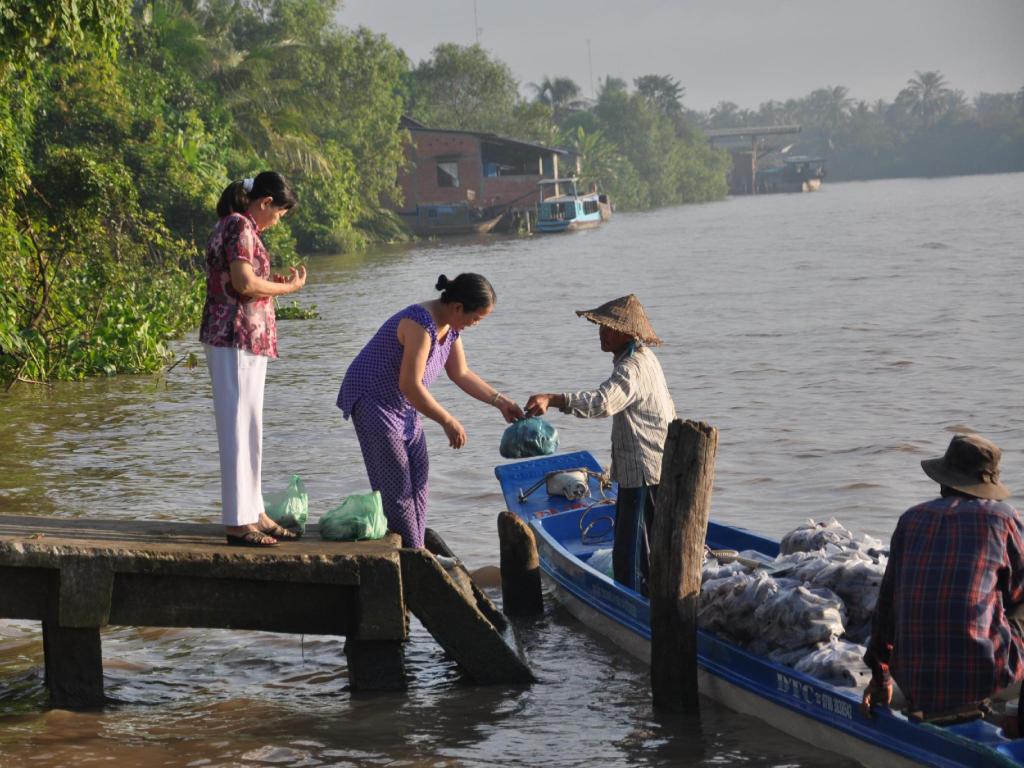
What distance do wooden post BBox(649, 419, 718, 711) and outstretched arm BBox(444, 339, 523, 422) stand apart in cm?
103

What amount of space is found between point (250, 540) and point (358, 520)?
0.50 m

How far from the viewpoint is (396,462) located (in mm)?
6219

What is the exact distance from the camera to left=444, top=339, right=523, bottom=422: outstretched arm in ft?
21.5

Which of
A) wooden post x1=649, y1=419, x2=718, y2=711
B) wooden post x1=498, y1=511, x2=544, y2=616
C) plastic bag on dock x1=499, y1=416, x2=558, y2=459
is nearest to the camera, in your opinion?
wooden post x1=649, y1=419, x2=718, y2=711

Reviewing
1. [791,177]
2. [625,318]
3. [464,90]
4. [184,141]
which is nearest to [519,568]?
[625,318]

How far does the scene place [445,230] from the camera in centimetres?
6444

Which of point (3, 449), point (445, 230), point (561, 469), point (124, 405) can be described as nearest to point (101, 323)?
point (124, 405)

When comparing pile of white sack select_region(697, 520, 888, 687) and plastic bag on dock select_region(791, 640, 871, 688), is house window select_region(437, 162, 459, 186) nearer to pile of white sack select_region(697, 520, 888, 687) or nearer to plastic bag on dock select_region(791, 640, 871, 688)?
pile of white sack select_region(697, 520, 888, 687)

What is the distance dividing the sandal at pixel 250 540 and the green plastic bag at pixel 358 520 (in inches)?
12.7

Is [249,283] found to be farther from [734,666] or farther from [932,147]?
[932,147]

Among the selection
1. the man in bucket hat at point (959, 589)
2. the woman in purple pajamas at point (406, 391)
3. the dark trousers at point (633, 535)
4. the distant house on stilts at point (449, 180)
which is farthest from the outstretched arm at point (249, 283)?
the distant house on stilts at point (449, 180)

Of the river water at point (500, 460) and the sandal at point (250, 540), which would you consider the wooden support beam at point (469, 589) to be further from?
the sandal at point (250, 540)

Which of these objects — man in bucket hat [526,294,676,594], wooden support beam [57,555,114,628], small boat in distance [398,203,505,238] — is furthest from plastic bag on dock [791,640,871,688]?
small boat in distance [398,203,505,238]

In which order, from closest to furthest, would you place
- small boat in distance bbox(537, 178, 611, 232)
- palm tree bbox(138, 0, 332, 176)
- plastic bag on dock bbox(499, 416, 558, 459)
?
1. plastic bag on dock bbox(499, 416, 558, 459)
2. palm tree bbox(138, 0, 332, 176)
3. small boat in distance bbox(537, 178, 611, 232)
